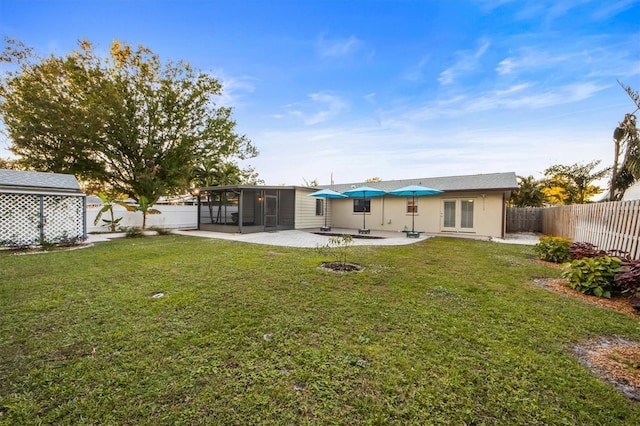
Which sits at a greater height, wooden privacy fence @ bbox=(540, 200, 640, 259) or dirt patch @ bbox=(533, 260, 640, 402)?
wooden privacy fence @ bbox=(540, 200, 640, 259)

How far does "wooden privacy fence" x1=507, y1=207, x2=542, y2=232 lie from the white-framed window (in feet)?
16.8

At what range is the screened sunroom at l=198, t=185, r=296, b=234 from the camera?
13.9 metres

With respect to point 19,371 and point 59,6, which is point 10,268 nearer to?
point 19,371

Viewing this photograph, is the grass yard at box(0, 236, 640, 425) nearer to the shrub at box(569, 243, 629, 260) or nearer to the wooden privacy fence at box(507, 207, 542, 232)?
the shrub at box(569, 243, 629, 260)

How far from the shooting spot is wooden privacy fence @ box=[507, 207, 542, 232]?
16531 mm

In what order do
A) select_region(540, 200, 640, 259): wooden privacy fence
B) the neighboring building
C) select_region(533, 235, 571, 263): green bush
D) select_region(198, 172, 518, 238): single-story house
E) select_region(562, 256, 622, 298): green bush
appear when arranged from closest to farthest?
select_region(562, 256, 622, 298): green bush < select_region(540, 200, 640, 259): wooden privacy fence < select_region(533, 235, 571, 263): green bush < the neighboring building < select_region(198, 172, 518, 238): single-story house

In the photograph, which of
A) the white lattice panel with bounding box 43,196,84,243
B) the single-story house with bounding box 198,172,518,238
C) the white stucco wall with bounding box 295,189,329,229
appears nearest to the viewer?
the white lattice panel with bounding box 43,196,84,243

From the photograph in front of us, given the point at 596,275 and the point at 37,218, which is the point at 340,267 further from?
the point at 37,218

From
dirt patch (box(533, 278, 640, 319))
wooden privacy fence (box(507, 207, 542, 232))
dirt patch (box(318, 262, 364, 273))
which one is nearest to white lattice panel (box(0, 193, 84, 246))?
dirt patch (box(318, 262, 364, 273))

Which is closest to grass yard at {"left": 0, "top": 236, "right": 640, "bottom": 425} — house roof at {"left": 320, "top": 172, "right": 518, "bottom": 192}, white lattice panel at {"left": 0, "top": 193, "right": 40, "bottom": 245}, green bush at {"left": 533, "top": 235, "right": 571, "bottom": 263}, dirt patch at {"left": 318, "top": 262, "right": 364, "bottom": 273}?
dirt patch at {"left": 318, "top": 262, "right": 364, "bottom": 273}

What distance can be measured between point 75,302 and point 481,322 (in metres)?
5.67

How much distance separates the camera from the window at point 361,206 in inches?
656

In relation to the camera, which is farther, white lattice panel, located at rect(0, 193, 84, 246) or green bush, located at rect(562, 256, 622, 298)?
white lattice panel, located at rect(0, 193, 84, 246)

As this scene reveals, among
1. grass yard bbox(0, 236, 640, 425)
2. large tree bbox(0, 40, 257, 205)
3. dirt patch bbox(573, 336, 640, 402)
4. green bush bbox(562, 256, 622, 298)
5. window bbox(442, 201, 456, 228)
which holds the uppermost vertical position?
large tree bbox(0, 40, 257, 205)
